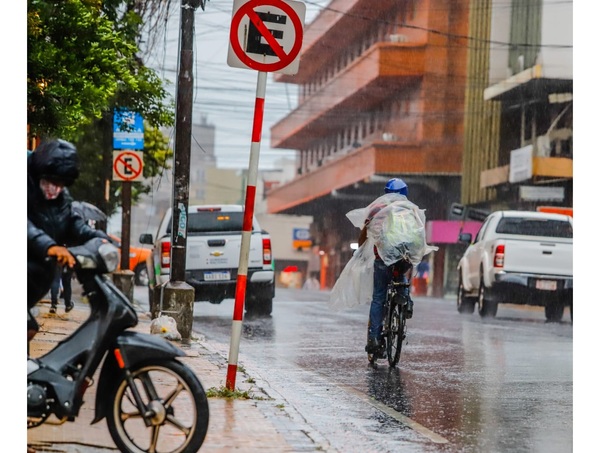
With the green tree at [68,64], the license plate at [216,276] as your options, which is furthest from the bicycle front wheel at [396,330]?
the license plate at [216,276]

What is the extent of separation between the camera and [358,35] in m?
38.0

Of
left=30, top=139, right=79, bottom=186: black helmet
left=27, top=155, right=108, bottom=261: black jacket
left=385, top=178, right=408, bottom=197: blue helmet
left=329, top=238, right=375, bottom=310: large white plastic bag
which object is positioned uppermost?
left=385, top=178, right=408, bottom=197: blue helmet

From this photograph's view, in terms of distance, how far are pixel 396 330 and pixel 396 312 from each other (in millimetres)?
168

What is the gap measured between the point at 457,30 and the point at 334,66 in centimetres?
397

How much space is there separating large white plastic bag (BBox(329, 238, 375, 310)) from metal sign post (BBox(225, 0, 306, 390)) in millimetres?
3148

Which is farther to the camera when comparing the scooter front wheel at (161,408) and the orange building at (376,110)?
the orange building at (376,110)

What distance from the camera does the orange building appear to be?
35.2 metres

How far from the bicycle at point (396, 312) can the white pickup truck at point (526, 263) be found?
8.88 m

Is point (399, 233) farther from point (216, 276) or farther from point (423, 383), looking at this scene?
point (216, 276)

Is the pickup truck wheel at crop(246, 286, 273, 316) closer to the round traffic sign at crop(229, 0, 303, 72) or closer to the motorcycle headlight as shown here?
the round traffic sign at crop(229, 0, 303, 72)

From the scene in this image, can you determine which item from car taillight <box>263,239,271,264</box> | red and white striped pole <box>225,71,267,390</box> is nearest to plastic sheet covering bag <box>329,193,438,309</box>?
red and white striped pole <box>225,71,267,390</box>

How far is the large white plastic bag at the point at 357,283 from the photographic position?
39.3ft

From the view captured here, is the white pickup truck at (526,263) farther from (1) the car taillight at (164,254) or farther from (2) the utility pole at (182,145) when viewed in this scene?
(2) the utility pole at (182,145)

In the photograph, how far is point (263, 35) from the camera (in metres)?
8.93
